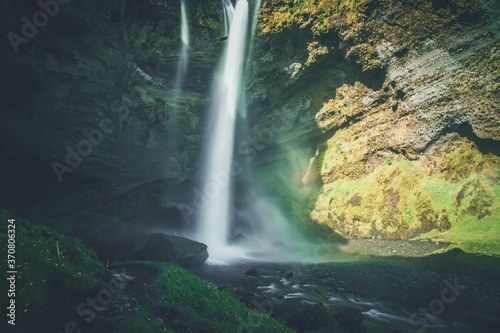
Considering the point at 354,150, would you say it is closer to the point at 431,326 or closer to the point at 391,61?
the point at 391,61

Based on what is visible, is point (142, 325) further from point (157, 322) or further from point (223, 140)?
point (223, 140)

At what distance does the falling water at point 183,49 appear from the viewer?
2469cm

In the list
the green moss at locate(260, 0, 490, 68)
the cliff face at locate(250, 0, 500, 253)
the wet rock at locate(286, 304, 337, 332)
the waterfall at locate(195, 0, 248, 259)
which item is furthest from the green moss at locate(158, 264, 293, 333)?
the green moss at locate(260, 0, 490, 68)

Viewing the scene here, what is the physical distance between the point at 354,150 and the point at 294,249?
13.3 meters

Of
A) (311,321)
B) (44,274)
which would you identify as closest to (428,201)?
(311,321)

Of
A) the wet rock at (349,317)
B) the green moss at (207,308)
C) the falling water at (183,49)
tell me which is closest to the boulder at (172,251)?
the green moss at (207,308)

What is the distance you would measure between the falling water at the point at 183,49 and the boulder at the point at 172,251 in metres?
14.8

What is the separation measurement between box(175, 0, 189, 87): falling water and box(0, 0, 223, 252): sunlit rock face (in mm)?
374

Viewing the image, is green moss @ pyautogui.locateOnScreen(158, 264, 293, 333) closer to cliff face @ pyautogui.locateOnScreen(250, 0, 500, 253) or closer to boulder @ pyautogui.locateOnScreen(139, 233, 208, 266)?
boulder @ pyautogui.locateOnScreen(139, 233, 208, 266)

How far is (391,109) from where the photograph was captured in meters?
29.6

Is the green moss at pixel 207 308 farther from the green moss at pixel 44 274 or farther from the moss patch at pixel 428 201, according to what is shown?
the moss patch at pixel 428 201

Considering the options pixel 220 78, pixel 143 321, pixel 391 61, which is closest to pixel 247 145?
pixel 220 78

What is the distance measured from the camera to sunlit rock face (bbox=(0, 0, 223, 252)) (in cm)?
1628

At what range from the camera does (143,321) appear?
8422 mm
